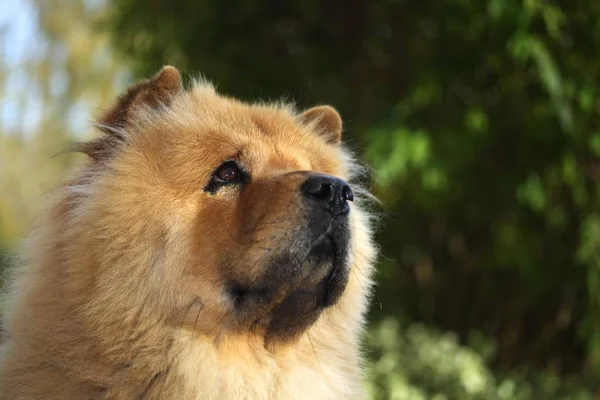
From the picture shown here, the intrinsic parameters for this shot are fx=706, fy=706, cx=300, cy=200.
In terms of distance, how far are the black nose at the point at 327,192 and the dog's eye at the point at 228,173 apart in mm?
342

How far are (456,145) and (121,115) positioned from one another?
4.44 m

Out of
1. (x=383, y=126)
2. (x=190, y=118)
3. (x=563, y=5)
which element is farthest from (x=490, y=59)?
(x=190, y=118)

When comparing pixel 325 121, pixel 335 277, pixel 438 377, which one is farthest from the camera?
pixel 438 377

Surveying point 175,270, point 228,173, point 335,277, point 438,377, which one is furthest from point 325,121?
point 438,377

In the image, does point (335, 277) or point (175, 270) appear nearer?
point (175, 270)

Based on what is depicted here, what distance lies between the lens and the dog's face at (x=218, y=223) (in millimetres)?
2660

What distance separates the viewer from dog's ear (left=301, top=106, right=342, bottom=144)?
3652 millimetres

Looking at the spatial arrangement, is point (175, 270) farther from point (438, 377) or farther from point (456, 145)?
point (456, 145)

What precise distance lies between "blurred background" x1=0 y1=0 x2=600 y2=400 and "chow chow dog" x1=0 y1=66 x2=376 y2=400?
277 centimetres

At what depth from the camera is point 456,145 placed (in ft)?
22.2

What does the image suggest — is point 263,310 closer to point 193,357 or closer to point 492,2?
point 193,357

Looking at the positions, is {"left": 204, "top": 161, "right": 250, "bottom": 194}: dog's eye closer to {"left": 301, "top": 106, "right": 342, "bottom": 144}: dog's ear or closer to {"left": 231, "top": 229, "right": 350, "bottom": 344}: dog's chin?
{"left": 231, "top": 229, "right": 350, "bottom": 344}: dog's chin

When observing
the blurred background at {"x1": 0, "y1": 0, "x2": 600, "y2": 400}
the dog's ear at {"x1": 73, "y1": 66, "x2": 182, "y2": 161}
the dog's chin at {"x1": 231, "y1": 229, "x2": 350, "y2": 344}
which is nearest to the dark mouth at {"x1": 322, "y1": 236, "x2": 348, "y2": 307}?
the dog's chin at {"x1": 231, "y1": 229, "x2": 350, "y2": 344}

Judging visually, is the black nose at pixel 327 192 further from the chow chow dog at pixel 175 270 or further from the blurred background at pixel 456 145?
the blurred background at pixel 456 145
